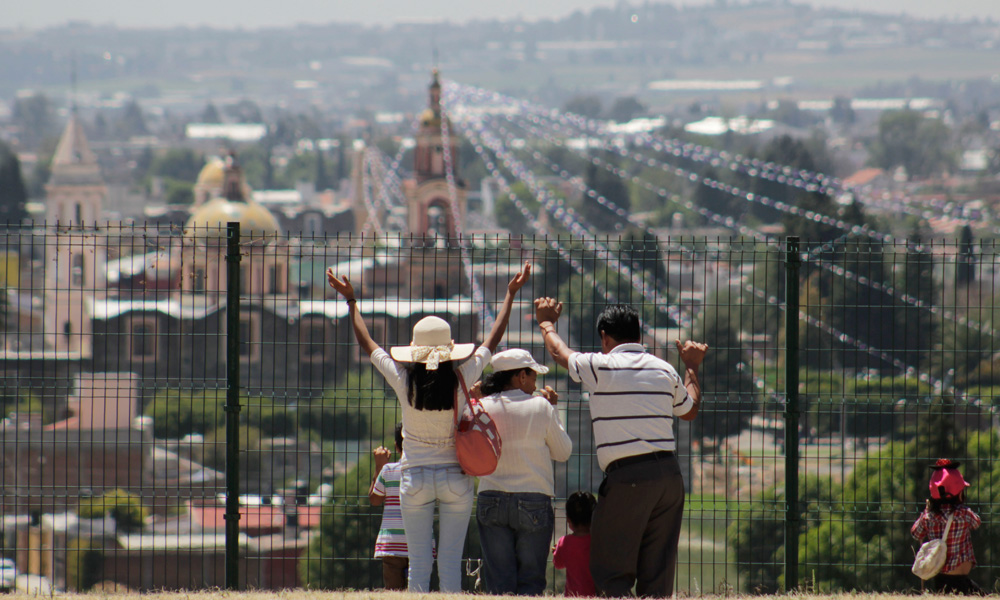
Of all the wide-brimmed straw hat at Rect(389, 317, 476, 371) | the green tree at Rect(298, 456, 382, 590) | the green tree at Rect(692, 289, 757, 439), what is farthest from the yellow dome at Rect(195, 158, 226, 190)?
the wide-brimmed straw hat at Rect(389, 317, 476, 371)

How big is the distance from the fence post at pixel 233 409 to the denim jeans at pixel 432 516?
1.47 metres

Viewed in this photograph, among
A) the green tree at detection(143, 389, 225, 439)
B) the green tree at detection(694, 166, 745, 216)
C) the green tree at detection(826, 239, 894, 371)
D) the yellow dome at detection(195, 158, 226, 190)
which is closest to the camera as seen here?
the green tree at detection(826, 239, 894, 371)

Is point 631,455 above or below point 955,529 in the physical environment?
above

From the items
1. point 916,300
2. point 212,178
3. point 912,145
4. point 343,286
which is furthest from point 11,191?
point 912,145

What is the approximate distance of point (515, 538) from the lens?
20.4 feet

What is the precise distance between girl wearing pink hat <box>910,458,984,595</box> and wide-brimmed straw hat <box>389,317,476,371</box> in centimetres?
252

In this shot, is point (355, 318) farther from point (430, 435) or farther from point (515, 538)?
point (515, 538)

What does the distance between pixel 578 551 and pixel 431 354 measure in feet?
4.13

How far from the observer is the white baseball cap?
6109 millimetres

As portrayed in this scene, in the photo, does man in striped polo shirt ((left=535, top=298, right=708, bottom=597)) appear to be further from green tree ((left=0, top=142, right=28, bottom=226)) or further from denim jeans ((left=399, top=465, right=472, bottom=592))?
green tree ((left=0, top=142, right=28, bottom=226))

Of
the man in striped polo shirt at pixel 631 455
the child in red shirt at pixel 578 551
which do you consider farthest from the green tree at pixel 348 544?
the man in striped polo shirt at pixel 631 455

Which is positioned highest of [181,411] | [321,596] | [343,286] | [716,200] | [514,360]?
[343,286]

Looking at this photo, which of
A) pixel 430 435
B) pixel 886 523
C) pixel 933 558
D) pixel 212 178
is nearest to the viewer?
pixel 430 435

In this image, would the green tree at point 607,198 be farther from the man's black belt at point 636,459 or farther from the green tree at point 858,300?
the man's black belt at point 636,459
